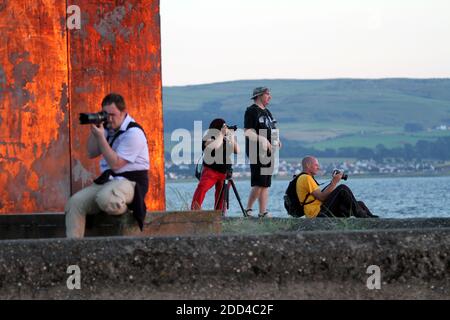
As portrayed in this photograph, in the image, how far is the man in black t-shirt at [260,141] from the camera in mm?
13164

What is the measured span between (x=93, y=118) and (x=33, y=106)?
193 centimetres

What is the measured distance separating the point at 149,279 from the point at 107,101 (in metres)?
2.12

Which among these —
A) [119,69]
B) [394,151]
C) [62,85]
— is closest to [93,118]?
[62,85]

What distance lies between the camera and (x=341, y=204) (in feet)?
41.4

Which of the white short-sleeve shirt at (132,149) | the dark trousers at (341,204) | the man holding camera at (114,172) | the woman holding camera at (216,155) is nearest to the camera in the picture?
the man holding camera at (114,172)

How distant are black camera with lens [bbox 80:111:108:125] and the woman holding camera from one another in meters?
5.43

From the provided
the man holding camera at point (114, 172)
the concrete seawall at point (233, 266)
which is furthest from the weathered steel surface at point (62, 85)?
the concrete seawall at point (233, 266)

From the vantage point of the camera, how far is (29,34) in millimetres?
9312

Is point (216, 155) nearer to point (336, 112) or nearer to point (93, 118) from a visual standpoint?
point (93, 118)

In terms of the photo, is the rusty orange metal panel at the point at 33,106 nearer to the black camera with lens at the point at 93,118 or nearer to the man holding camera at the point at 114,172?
the man holding camera at the point at 114,172

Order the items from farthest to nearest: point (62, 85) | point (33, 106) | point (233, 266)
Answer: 1. point (62, 85)
2. point (33, 106)
3. point (233, 266)

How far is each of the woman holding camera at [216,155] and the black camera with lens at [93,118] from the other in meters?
5.43

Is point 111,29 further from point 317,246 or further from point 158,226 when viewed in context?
point 317,246

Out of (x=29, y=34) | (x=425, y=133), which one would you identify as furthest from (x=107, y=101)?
(x=425, y=133)
